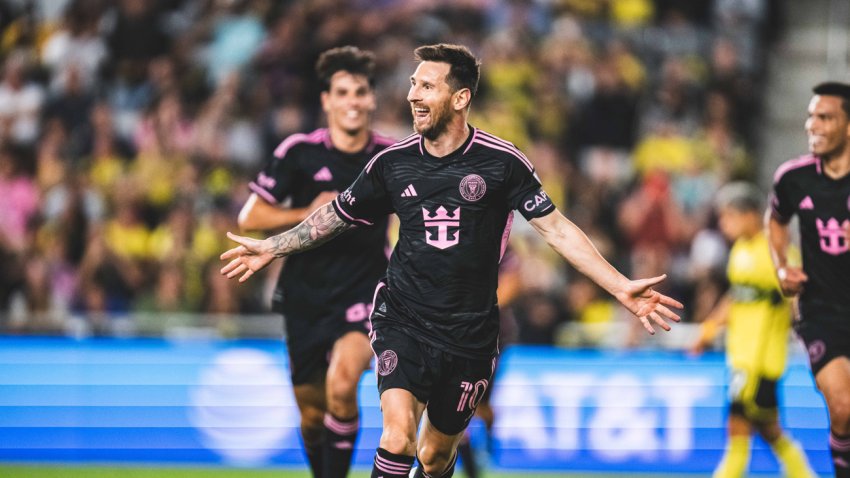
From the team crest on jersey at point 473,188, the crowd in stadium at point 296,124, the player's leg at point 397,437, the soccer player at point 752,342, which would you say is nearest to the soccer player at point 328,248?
the player's leg at point 397,437

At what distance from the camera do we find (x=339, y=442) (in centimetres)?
860

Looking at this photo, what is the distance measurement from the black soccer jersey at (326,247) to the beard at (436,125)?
5.39 feet

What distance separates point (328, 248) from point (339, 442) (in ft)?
4.30

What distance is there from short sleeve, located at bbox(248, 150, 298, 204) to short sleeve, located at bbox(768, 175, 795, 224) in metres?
3.36

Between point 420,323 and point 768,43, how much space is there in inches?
526

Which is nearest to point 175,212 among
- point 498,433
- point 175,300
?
point 175,300

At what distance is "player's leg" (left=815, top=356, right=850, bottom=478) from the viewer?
28.6 feet

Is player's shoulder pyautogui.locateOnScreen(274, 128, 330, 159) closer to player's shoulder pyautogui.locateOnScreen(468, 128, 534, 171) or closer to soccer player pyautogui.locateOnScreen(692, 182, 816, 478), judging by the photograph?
player's shoulder pyautogui.locateOnScreen(468, 128, 534, 171)

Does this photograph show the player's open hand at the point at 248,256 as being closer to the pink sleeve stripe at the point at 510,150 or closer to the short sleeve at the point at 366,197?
the short sleeve at the point at 366,197

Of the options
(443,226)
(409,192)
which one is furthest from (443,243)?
(409,192)

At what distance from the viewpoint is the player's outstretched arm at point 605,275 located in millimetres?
6793

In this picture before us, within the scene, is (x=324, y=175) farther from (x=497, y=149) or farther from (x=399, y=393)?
(x=399, y=393)

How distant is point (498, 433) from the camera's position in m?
12.7

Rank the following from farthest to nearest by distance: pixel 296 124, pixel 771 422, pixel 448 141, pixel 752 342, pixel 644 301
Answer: pixel 296 124, pixel 752 342, pixel 771 422, pixel 448 141, pixel 644 301
